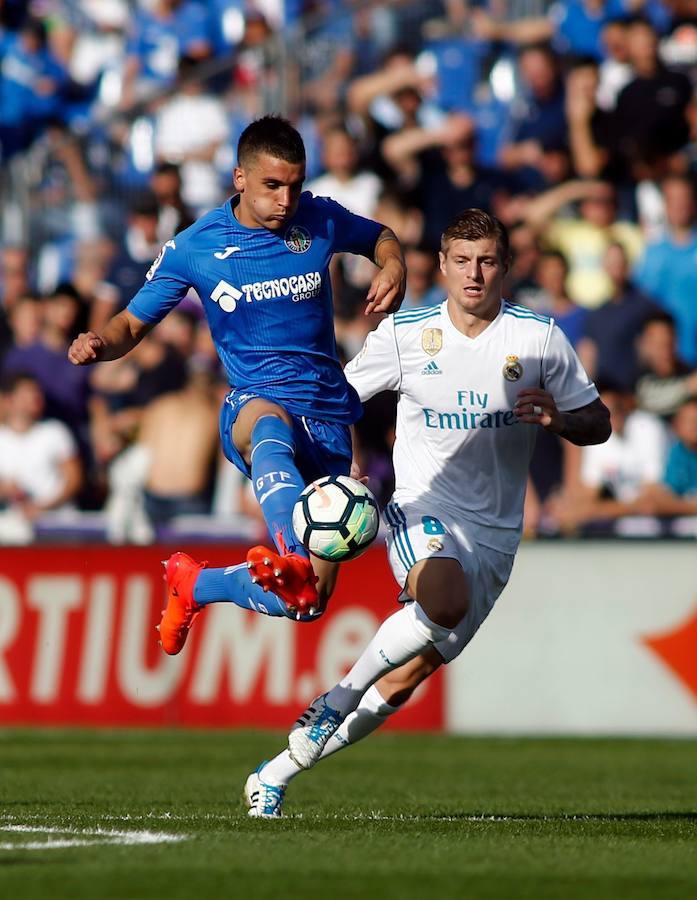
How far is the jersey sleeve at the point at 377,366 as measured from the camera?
25.8ft

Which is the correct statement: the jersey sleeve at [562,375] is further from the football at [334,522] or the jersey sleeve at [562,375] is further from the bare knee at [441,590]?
the football at [334,522]

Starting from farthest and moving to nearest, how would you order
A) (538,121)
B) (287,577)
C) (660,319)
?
(538,121)
(660,319)
(287,577)

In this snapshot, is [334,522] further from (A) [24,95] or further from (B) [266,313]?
(A) [24,95]

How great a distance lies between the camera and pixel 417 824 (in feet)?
23.7

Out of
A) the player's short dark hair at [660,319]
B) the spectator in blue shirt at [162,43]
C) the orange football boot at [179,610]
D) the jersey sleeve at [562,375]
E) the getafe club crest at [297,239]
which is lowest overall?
the orange football boot at [179,610]

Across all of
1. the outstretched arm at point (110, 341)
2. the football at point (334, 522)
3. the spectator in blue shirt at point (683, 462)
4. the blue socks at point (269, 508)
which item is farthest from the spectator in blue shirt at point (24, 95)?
the football at point (334, 522)

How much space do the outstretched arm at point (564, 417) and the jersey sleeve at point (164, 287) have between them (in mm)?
1620

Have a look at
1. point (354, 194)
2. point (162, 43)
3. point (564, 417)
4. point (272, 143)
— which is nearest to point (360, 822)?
point (564, 417)

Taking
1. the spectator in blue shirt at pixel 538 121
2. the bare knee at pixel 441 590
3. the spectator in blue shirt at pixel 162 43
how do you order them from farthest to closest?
the spectator in blue shirt at pixel 162 43
the spectator in blue shirt at pixel 538 121
the bare knee at pixel 441 590

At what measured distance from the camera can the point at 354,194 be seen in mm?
15594

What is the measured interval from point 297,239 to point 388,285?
0.65 meters

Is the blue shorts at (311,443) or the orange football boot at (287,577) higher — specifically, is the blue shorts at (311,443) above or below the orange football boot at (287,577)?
above

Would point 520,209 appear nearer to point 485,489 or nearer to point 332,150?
point 332,150

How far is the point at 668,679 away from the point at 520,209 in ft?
16.5
